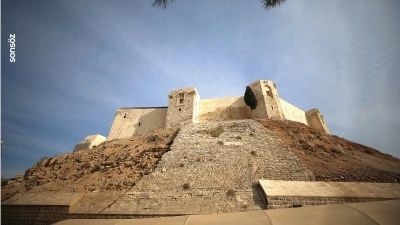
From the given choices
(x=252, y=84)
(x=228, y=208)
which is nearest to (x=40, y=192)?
(x=228, y=208)

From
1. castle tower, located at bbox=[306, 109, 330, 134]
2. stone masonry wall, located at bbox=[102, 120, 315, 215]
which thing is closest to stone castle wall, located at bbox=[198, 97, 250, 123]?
stone masonry wall, located at bbox=[102, 120, 315, 215]

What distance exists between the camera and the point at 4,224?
1191 centimetres

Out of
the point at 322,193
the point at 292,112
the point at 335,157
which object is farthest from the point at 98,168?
the point at 292,112

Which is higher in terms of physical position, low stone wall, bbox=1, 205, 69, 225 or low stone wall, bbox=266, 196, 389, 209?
low stone wall, bbox=266, 196, 389, 209

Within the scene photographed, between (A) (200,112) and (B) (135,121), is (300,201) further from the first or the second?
(B) (135,121)

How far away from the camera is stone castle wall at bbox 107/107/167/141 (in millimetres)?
27555

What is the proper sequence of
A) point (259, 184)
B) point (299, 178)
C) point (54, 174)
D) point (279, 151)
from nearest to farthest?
point (259, 184)
point (299, 178)
point (279, 151)
point (54, 174)

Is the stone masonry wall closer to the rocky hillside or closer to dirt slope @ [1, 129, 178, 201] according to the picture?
the rocky hillside

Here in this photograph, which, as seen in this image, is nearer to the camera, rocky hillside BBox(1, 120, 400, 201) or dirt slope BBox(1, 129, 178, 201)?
rocky hillside BBox(1, 120, 400, 201)

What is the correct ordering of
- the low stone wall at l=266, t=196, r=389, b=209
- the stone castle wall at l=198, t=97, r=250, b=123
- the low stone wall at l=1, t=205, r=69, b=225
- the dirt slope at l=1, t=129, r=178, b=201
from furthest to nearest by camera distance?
the stone castle wall at l=198, t=97, r=250, b=123
the dirt slope at l=1, t=129, r=178, b=201
the low stone wall at l=1, t=205, r=69, b=225
the low stone wall at l=266, t=196, r=389, b=209

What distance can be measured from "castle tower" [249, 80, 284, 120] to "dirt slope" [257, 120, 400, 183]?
5.40 m

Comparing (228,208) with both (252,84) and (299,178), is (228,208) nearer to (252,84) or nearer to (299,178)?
(299,178)

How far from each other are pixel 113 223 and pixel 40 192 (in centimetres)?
1410

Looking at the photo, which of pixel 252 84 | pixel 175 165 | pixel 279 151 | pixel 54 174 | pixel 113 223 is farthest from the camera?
pixel 252 84
